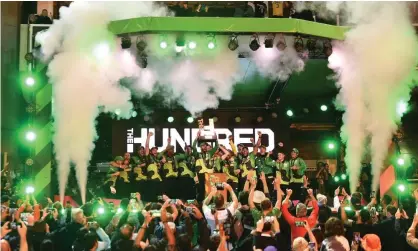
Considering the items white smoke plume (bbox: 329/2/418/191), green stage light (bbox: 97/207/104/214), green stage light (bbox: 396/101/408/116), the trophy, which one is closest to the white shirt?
green stage light (bbox: 97/207/104/214)

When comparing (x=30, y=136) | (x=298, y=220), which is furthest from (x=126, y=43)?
(x=298, y=220)

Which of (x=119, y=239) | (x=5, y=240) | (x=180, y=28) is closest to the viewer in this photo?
(x=5, y=240)

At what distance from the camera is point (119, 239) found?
226 inches

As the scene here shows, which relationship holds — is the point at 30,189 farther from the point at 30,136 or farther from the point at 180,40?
the point at 180,40

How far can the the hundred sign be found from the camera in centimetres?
1435

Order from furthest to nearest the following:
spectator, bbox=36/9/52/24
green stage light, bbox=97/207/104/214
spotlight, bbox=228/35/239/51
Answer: spectator, bbox=36/9/52/24 → spotlight, bbox=228/35/239/51 → green stage light, bbox=97/207/104/214

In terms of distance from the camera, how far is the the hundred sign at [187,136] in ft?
47.1

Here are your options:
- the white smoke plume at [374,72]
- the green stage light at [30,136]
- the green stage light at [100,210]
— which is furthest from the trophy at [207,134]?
the green stage light at [100,210]

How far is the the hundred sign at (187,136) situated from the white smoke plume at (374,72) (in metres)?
2.33

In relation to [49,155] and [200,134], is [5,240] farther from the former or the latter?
[200,134]

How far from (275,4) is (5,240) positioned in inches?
334

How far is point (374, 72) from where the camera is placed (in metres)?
11.2

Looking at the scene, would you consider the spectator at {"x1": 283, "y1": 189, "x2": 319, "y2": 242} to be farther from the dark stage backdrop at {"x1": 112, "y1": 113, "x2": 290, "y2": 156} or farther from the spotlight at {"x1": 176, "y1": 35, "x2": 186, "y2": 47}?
the dark stage backdrop at {"x1": 112, "y1": 113, "x2": 290, "y2": 156}

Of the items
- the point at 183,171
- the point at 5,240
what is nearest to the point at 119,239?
the point at 5,240
